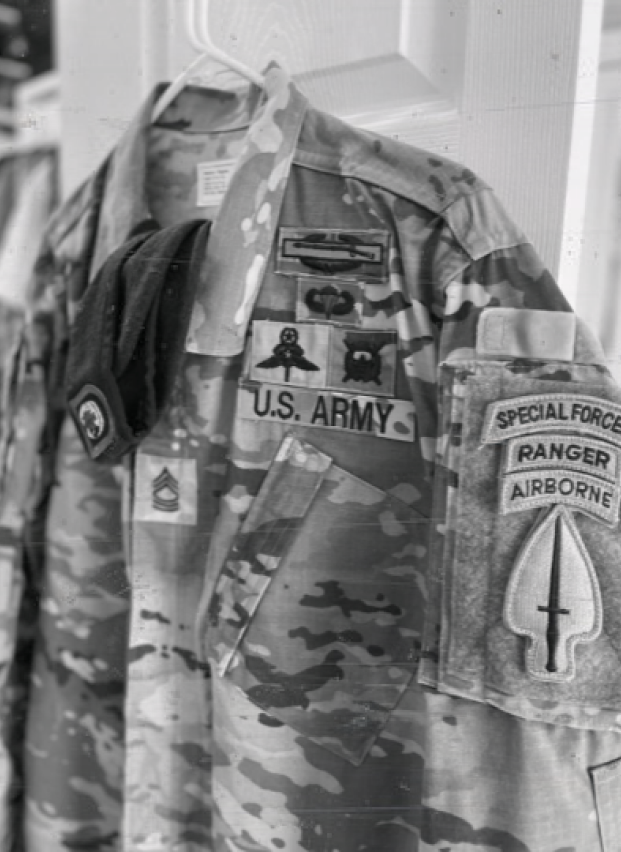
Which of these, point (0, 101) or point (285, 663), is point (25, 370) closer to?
point (0, 101)

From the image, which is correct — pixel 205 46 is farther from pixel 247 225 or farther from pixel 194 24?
pixel 247 225

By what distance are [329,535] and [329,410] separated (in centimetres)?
9

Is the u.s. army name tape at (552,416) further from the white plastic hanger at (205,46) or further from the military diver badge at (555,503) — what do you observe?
the white plastic hanger at (205,46)

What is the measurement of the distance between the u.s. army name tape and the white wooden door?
0.07m

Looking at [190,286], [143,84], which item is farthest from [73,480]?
[143,84]

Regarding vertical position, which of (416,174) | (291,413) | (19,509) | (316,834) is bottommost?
(316,834)

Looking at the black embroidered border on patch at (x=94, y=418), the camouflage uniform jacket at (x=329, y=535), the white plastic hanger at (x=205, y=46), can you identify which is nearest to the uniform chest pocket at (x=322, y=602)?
the camouflage uniform jacket at (x=329, y=535)

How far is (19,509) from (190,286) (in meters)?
0.26

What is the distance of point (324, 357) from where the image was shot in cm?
43

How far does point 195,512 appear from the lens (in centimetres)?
47

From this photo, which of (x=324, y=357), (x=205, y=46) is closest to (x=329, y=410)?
(x=324, y=357)

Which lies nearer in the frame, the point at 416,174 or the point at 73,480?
the point at 416,174

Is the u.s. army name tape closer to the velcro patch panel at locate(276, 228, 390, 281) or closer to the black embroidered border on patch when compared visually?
the velcro patch panel at locate(276, 228, 390, 281)

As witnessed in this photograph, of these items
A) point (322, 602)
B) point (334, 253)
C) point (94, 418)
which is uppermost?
point (334, 253)
